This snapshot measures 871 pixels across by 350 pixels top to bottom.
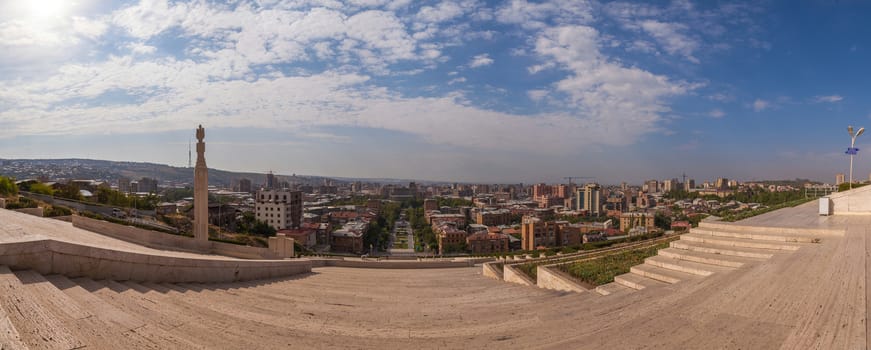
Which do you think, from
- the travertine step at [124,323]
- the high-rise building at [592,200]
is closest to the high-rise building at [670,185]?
the high-rise building at [592,200]

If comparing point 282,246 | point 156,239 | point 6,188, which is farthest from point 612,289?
point 6,188

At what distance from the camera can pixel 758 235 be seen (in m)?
7.26

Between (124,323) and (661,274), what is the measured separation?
624 centimetres

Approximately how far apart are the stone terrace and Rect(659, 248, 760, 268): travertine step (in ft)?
2.78

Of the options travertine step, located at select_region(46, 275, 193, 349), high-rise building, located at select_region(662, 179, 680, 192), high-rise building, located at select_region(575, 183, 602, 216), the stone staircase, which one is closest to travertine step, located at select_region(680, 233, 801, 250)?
the stone staircase

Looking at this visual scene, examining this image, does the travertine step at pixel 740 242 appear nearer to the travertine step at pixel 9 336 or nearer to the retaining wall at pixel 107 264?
the retaining wall at pixel 107 264

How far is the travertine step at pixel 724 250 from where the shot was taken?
6.02m

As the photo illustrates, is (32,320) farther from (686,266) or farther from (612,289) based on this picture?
(686,266)

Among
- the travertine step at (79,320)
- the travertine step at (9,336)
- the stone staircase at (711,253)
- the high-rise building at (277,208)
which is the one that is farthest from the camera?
the high-rise building at (277,208)

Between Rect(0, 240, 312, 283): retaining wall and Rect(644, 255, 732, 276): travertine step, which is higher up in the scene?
Rect(0, 240, 312, 283): retaining wall

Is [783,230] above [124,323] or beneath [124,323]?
above

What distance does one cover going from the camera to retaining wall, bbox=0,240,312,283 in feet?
11.9

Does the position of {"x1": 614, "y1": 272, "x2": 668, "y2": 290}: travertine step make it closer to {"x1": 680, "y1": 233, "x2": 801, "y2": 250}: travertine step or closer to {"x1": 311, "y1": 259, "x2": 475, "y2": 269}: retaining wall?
{"x1": 680, "y1": 233, "x2": 801, "y2": 250}: travertine step

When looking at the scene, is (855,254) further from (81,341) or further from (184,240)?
(184,240)
